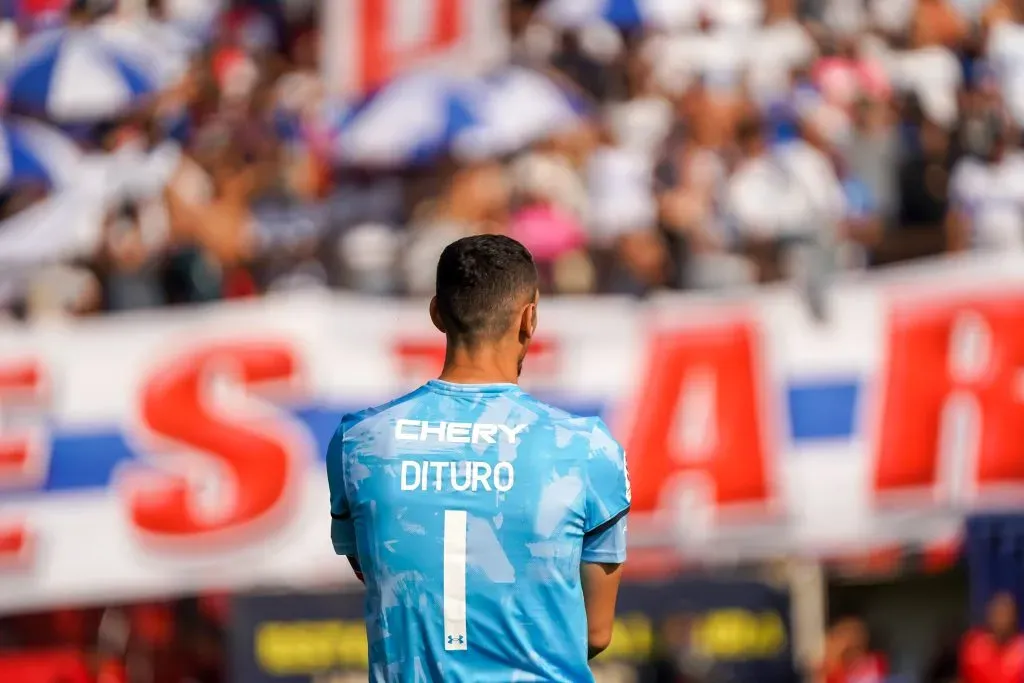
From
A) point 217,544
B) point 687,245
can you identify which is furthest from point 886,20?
point 217,544

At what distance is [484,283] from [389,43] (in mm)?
Answer: 9533

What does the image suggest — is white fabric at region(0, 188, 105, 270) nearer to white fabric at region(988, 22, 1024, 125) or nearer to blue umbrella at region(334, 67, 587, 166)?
blue umbrella at region(334, 67, 587, 166)

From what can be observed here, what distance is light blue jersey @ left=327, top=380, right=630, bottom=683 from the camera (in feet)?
9.27

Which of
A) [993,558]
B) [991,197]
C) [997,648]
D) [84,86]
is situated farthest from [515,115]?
[997,648]

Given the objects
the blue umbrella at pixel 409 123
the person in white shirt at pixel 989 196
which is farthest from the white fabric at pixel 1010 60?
the blue umbrella at pixel 409 123

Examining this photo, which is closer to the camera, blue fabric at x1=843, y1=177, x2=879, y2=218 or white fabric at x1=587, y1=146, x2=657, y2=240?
blue fabric at x1=843, y1=177, x2=879, y2=218

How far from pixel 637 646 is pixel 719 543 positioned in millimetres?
1143

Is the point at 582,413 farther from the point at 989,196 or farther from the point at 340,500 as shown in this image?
the point at 340,500

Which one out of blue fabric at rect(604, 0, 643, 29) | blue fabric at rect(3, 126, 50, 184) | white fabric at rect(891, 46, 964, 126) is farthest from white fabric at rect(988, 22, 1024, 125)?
blue fabric at rect(3, 126, 50, 184)

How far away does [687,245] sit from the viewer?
10.6m

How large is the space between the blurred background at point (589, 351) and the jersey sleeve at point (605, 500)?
645 centimetres

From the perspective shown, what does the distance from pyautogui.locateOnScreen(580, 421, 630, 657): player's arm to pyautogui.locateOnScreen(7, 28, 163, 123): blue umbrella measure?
370 inches

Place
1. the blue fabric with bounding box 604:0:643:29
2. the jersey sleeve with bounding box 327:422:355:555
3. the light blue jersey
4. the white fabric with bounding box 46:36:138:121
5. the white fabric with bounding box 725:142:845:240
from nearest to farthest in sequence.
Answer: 1. the light blue jersey
2. the jersey sleeve with bounding box 327:422:355:555
3. the white fabric with bounding box 725:142:845:240
4. the white fabric with bounding box 46:36:138:121
5. the blue fabric with bounding box 604:0:643:29

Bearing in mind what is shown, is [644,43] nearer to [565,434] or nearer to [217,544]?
[217,544]
